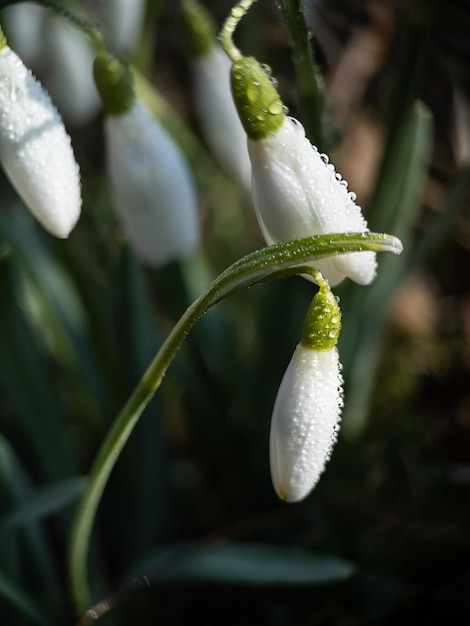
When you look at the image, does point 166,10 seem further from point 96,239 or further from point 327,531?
point 327,531

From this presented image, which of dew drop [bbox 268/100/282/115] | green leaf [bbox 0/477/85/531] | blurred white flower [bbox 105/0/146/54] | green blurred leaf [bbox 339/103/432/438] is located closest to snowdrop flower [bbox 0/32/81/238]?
dew drop [bbox 268/100/282/115]

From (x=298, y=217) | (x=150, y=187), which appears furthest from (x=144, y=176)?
(x=298, y=217)

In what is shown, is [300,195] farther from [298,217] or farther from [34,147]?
[34,147]

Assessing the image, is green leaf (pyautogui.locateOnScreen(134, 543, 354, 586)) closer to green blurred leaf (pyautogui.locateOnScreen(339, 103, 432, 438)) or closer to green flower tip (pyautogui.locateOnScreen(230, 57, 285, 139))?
green blurred leaf (pyautogui.locateOnScreen(339, 103, 432, 438))

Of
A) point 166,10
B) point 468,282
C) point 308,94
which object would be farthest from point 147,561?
point 166,10

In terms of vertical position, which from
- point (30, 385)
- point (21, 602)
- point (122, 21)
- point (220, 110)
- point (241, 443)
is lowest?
point (241, 443)

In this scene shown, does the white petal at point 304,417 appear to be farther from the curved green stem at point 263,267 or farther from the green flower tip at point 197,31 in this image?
the green flower tip at point 197,31
